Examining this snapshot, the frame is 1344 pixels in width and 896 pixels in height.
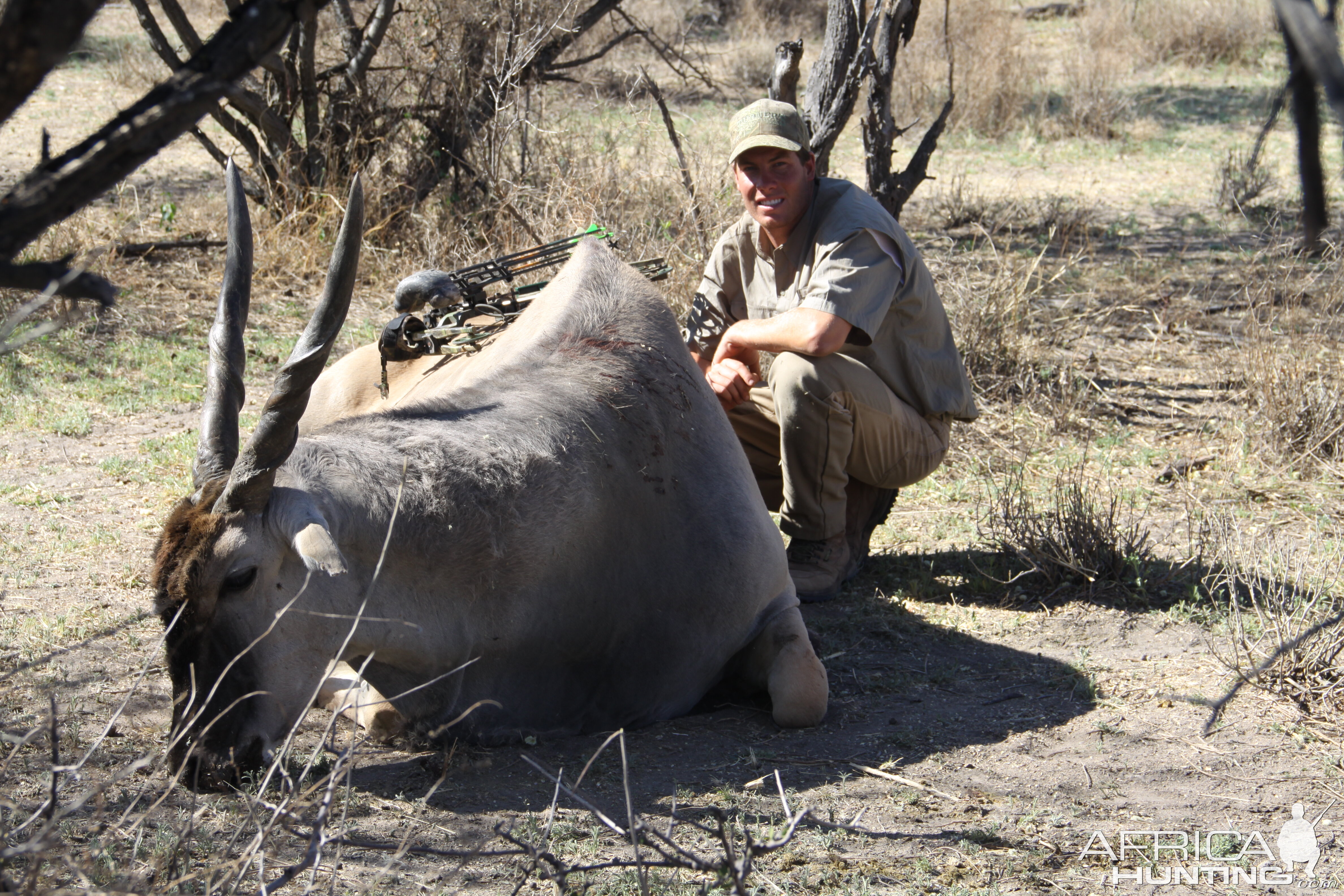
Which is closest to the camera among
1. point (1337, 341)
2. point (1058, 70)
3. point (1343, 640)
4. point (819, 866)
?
point (819, 866)

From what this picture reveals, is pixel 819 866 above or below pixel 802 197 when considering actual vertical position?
below

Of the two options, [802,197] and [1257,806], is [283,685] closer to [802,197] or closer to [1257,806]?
[1257,806]

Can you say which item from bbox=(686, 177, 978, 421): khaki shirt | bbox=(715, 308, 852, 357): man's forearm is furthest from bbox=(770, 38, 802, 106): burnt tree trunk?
bbox=(715, 308, 852, 357): man's forearm

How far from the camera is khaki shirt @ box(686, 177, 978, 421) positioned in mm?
4625

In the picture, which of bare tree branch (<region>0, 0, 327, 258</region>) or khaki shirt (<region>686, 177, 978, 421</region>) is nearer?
bare tree branch (<region>0, 0, 327, 258</region>)

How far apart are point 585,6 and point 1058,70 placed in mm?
8866

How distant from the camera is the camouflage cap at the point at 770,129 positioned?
4684 millimetres

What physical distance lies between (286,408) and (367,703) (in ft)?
2.92

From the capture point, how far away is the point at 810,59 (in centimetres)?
1706

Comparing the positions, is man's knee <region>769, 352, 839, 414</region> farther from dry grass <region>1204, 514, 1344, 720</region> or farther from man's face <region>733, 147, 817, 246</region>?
dry grass <region>1204, 514, 1344, 720</region>

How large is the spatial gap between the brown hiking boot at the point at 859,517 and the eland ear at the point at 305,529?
2.57 meters

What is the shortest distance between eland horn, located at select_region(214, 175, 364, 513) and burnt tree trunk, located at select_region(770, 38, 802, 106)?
12.7ft

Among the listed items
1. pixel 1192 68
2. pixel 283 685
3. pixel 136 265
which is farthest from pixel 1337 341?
pixel 1192 68

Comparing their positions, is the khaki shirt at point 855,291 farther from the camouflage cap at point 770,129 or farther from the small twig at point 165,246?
the small twig at point 165,246
